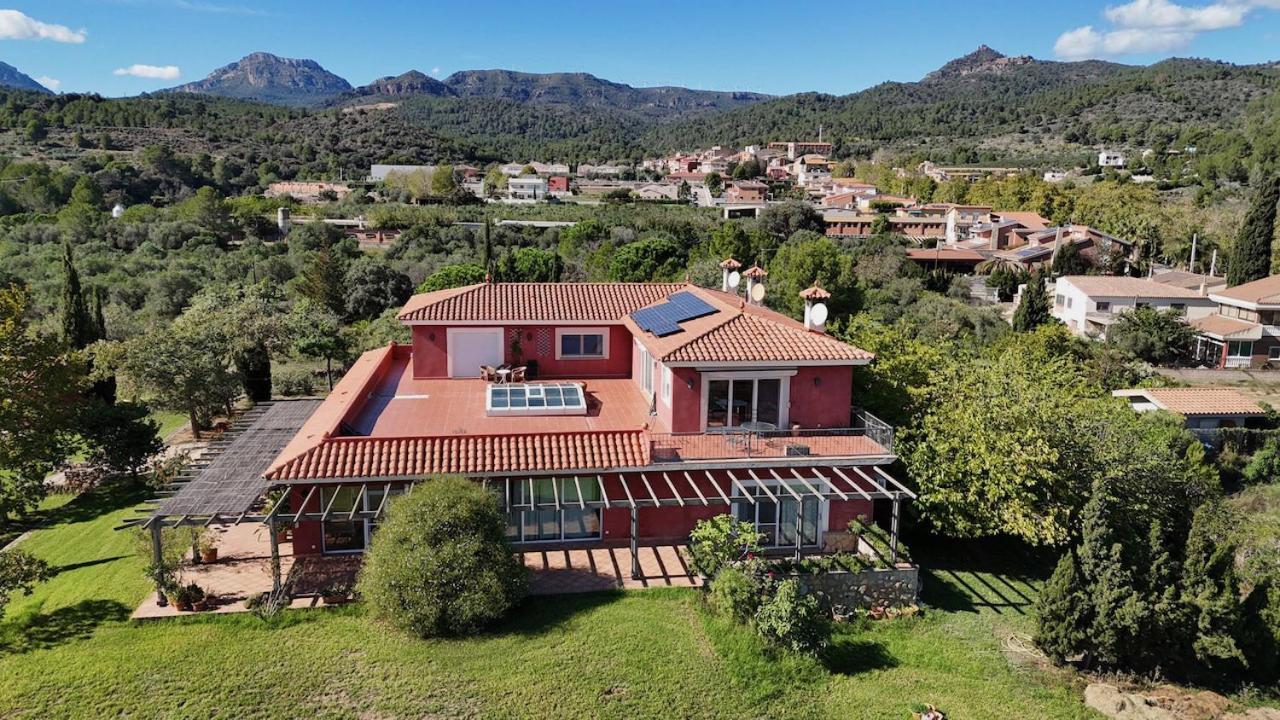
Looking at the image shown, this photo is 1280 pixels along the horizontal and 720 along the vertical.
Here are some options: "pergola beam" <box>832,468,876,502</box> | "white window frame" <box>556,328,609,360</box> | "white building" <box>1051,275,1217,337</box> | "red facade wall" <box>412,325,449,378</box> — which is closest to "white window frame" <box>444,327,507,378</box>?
"red facade wall" <box>412,325,449,378</box>

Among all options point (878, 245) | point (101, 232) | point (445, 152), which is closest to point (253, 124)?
point (445, 152)

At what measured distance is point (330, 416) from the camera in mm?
19141

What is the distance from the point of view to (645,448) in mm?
17469

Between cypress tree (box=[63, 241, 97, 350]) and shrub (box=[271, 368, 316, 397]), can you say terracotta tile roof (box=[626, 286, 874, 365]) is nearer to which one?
shrub (box=[271, 368, 316, 397])

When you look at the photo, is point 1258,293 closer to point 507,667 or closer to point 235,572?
point 507,667

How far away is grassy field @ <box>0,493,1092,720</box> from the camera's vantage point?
474 inches

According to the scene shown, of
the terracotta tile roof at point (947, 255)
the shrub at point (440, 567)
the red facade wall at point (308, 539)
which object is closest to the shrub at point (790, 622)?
the shrub at point (440, 567)

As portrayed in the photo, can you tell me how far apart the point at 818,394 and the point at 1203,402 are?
24324mm

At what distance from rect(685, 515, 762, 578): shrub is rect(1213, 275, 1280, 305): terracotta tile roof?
44995 mm

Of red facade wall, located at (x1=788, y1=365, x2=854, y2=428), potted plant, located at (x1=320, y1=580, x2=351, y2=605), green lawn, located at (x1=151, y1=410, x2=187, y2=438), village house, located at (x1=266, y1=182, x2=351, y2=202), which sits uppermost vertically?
village house, located at (x1=266, y1=182, x2=351, y2=202)

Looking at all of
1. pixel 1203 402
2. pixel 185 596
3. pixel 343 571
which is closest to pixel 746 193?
pixel 1203 402

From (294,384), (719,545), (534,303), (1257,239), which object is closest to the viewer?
(719,545)

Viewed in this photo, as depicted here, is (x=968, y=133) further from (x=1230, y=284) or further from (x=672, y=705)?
(x=672, y=705)

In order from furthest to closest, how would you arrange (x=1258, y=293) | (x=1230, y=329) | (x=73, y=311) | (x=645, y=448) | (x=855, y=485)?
(x=1258, y=293)
(x=1230, y=329)
(x=73, y=311)
(x=645, y=448)
(x=855, y=485)
